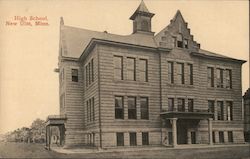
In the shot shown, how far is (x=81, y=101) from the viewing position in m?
27.2

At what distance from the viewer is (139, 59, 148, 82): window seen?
2391 cm

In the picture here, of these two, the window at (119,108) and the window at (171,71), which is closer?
the window at (119,108)

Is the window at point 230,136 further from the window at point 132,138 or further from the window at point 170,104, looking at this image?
the window at point 132,138

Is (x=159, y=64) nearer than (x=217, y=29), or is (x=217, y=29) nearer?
(x=217, y=29)

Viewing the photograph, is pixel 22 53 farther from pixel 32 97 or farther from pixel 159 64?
pixel 159 64

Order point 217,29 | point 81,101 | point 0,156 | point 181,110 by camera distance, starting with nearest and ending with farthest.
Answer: point 0,156, point 217,29, point 181,110, point 81,101

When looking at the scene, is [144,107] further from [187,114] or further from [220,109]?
[220,109]

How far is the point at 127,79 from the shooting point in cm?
2314

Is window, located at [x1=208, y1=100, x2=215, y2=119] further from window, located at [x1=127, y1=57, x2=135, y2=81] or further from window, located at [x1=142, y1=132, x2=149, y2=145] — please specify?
window, located at [x1=127, y1=57, x2=135, y2=81]

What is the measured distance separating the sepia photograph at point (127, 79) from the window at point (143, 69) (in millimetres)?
85

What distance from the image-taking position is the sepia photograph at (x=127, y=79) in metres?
16.4

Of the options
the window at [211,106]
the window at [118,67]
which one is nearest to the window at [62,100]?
the window at [118,67]

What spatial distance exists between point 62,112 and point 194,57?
1163cm

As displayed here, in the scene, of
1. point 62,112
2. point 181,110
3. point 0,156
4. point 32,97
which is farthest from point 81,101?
point 0,156
